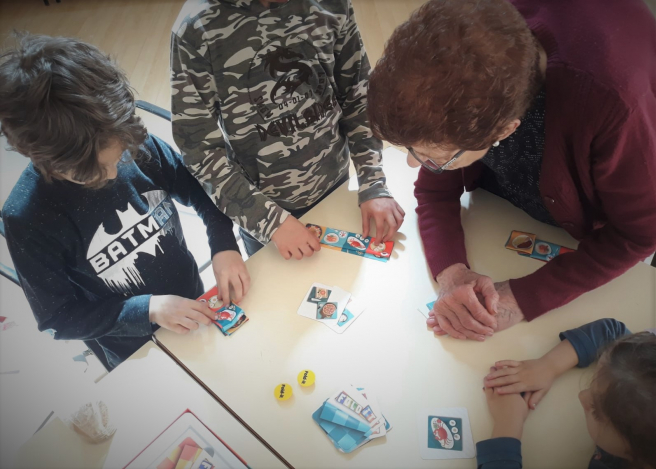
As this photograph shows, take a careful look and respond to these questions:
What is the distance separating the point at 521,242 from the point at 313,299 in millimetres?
554

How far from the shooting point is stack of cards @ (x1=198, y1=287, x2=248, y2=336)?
1.05m

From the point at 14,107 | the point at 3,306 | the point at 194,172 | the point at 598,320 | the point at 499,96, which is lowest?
the point at 3,306

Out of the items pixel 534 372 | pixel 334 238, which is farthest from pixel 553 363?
pixel 334 238

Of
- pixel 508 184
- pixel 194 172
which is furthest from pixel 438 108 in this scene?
pixel 194 172

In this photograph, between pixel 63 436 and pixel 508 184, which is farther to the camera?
pixel 508 184

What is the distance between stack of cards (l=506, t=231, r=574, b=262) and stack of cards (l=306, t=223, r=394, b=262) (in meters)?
0.31

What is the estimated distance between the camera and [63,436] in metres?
0.98

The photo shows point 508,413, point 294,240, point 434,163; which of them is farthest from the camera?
point 294,240

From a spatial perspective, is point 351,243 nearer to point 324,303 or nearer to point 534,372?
point 324,303

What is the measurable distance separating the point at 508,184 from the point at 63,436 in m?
1.18

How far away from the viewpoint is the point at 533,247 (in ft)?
3.76

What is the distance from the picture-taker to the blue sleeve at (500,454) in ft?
2.60

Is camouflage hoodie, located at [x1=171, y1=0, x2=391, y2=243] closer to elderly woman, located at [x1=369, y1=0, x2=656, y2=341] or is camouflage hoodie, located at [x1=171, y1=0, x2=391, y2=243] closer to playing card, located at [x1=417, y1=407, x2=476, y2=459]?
elderly woman, located at [x1=369, y1=0, x2=656, y2=341]

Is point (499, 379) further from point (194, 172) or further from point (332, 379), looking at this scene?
point (194, 172)
